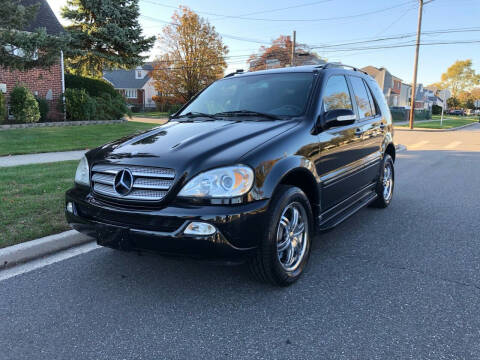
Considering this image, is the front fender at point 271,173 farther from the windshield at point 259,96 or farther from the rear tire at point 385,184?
the rear tire at point 385,184

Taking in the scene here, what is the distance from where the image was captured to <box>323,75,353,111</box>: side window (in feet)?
13.2

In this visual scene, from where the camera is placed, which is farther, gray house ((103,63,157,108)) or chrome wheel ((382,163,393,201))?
gray house ((103,63,157,108))

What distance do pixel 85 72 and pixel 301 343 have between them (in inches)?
1172

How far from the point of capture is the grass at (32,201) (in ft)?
13.9

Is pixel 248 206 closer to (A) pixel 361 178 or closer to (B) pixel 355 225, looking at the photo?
(A) pixel 361 178

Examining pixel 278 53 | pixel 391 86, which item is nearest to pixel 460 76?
pixel 391 86

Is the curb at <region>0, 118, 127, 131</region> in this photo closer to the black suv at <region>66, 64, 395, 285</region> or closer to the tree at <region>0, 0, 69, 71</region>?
the tree at <region>0, 0, 69, 71</region>

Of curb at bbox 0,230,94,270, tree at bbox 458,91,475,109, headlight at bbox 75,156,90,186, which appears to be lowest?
curb at bbox 0,230,94,270

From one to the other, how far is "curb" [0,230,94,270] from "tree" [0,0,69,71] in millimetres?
9169

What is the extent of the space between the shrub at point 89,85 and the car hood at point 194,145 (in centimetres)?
1868

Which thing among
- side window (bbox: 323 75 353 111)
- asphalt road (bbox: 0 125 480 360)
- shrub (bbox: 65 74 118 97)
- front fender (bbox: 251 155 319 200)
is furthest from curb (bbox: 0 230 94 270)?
shrub (bbox: 65 74 118 97)

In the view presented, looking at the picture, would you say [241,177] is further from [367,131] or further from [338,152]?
[367,131]

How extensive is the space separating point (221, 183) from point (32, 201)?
369cm

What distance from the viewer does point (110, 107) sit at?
1962 cm
